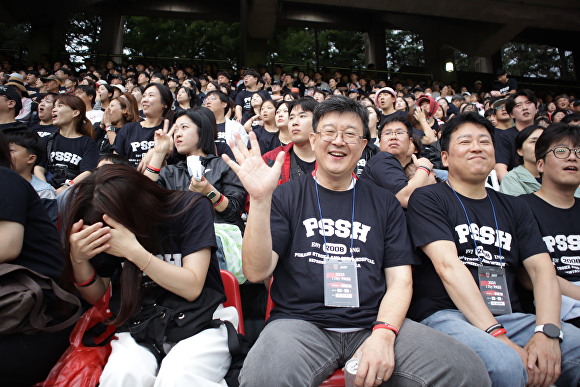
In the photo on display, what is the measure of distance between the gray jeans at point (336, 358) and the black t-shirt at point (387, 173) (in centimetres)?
123

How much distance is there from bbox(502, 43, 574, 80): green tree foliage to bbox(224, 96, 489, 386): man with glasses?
27.9m

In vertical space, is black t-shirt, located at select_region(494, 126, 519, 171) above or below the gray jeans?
above

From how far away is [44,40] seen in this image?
15.4 meters

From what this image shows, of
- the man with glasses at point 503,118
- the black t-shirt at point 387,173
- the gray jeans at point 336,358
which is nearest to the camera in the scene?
the gray jeans at point 336,358

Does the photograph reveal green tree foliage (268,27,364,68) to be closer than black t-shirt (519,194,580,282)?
No

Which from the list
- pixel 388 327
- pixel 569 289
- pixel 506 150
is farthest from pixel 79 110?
pixel 506 150

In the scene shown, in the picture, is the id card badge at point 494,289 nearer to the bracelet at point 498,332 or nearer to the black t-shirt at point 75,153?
the bracelet at point 498,332

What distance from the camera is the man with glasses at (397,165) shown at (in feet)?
9.01

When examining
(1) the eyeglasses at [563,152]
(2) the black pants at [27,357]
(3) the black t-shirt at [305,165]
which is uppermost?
(3) the black t-shirt at [305,165]

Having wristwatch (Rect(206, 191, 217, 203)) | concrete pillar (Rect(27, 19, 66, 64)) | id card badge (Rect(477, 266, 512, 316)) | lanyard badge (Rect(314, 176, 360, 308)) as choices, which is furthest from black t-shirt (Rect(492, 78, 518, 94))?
concrete pillar (Rect(27, 19, 66, 64))

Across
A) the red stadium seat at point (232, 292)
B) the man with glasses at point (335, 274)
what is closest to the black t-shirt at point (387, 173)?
the man with glasses at point (335, 274)

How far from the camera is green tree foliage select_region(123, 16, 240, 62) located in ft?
68.8

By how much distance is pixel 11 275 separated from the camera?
5.18 feet

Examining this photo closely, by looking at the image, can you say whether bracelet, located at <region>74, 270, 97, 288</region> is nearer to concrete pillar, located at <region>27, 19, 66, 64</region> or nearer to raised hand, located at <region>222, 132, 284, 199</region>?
raised hand, located at <region>222, 132, 284, 199</region>
